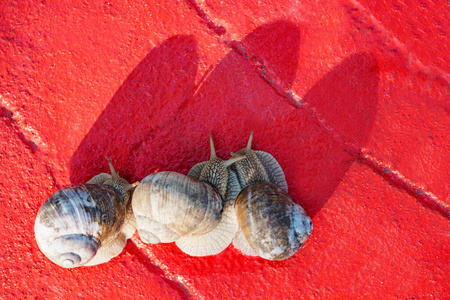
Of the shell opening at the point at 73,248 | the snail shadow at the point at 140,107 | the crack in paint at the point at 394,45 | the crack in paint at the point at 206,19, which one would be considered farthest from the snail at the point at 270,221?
the crack in paint at the point at 394,45

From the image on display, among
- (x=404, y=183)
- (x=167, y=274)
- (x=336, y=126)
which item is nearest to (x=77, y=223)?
(x=167, y=274)

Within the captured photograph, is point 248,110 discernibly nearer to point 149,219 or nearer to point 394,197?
point 149,219

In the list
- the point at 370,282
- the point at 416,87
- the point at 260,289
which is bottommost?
the point at 260,289

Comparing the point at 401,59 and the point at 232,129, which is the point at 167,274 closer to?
the point at 232,129

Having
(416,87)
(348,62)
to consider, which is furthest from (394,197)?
(348,62)

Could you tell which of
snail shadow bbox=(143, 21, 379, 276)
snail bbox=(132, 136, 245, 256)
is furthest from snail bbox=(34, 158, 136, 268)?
snail shadow bbox=(143, 21, 379, 276)
